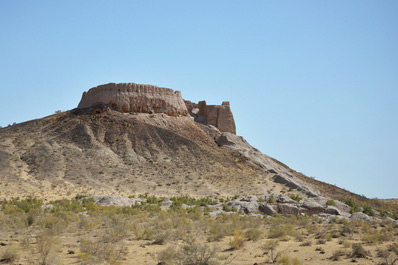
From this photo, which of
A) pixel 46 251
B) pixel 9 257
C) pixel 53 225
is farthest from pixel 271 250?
pixel 53 225

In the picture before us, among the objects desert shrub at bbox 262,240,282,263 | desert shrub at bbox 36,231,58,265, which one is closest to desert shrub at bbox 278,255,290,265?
desert shrub at bbox 262,240,282,263

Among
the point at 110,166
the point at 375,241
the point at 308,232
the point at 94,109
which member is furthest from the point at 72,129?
the point at 375,241

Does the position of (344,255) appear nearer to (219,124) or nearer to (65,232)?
(65,232)

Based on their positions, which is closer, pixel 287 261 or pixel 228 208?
pixel 287 261

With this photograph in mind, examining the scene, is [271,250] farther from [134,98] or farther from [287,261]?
[134,98]

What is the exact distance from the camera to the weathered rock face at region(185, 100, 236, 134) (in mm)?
56469

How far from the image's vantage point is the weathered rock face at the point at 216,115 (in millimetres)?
56469

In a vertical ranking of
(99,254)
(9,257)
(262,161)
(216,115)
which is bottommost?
(9,257)

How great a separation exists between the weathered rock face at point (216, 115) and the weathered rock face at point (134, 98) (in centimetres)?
462

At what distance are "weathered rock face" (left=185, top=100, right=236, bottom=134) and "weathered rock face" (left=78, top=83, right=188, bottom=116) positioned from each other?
15.2 ft

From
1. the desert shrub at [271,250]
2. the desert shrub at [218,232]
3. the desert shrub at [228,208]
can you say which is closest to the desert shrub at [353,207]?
the desert shrub at [228,208]

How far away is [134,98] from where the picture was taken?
164 feet

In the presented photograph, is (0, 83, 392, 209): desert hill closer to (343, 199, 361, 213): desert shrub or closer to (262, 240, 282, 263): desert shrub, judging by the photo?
(343, 199, 361, 213): desert shrub

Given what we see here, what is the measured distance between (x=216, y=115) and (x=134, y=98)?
39.2 ft
